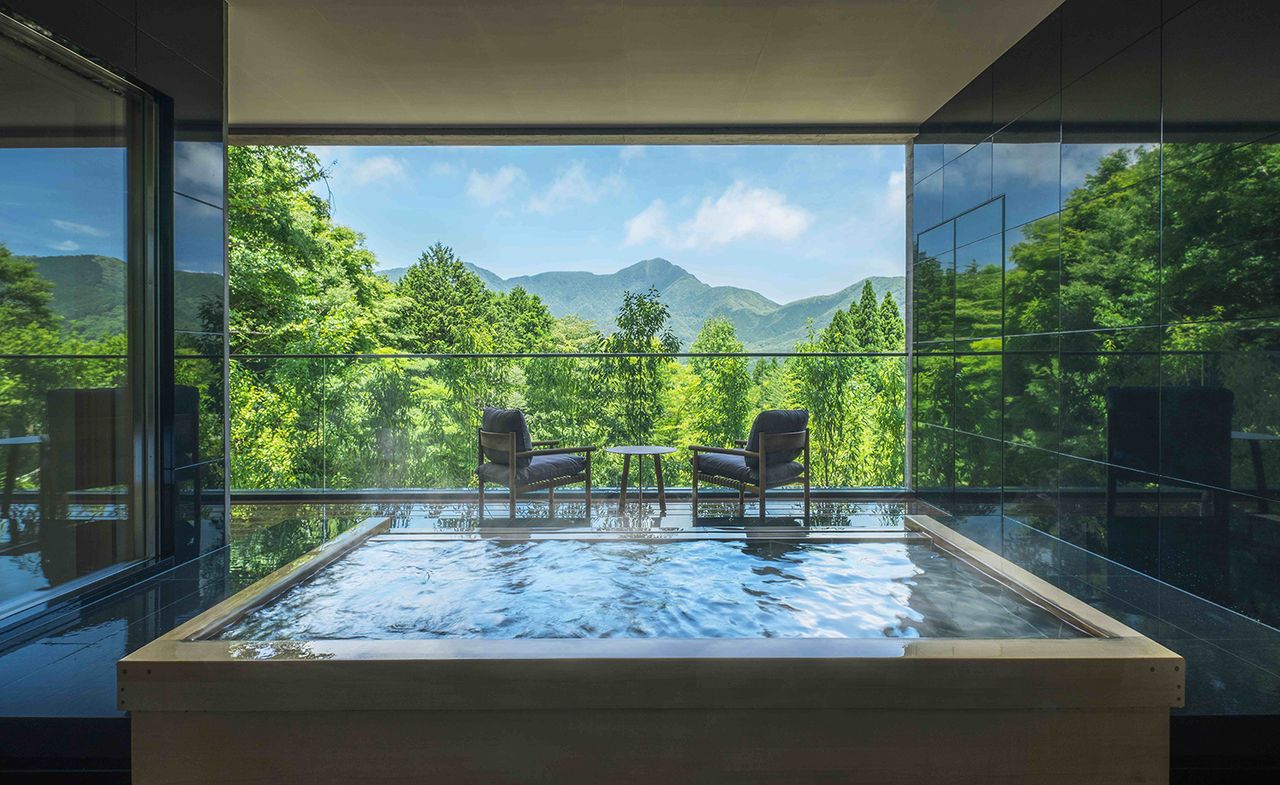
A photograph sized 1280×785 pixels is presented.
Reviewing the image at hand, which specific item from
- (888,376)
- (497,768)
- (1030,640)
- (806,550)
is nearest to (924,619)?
(1030,640)

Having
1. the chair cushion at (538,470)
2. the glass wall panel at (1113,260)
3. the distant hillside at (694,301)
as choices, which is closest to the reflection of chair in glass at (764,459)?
the chair cushion at (538,470)

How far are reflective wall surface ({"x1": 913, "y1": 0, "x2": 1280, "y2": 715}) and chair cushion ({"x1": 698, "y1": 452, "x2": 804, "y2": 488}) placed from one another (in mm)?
1172

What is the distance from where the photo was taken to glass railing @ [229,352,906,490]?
6172mm

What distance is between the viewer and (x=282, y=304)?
13.6m

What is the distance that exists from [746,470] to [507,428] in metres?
1.53

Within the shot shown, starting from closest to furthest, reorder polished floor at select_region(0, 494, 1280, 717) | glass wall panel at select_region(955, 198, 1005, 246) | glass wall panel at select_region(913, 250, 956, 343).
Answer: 1. polished floor at select_region(0, 494, 1280, 717)
2. glass wall panel at select_region(955, 198, 1005, 246)
3. glass wall panel at select_region(913, 250, 956, 343)

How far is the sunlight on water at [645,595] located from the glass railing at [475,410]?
2348 mm

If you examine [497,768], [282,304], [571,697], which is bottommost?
[497,768]

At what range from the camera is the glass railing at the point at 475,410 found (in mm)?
6172
